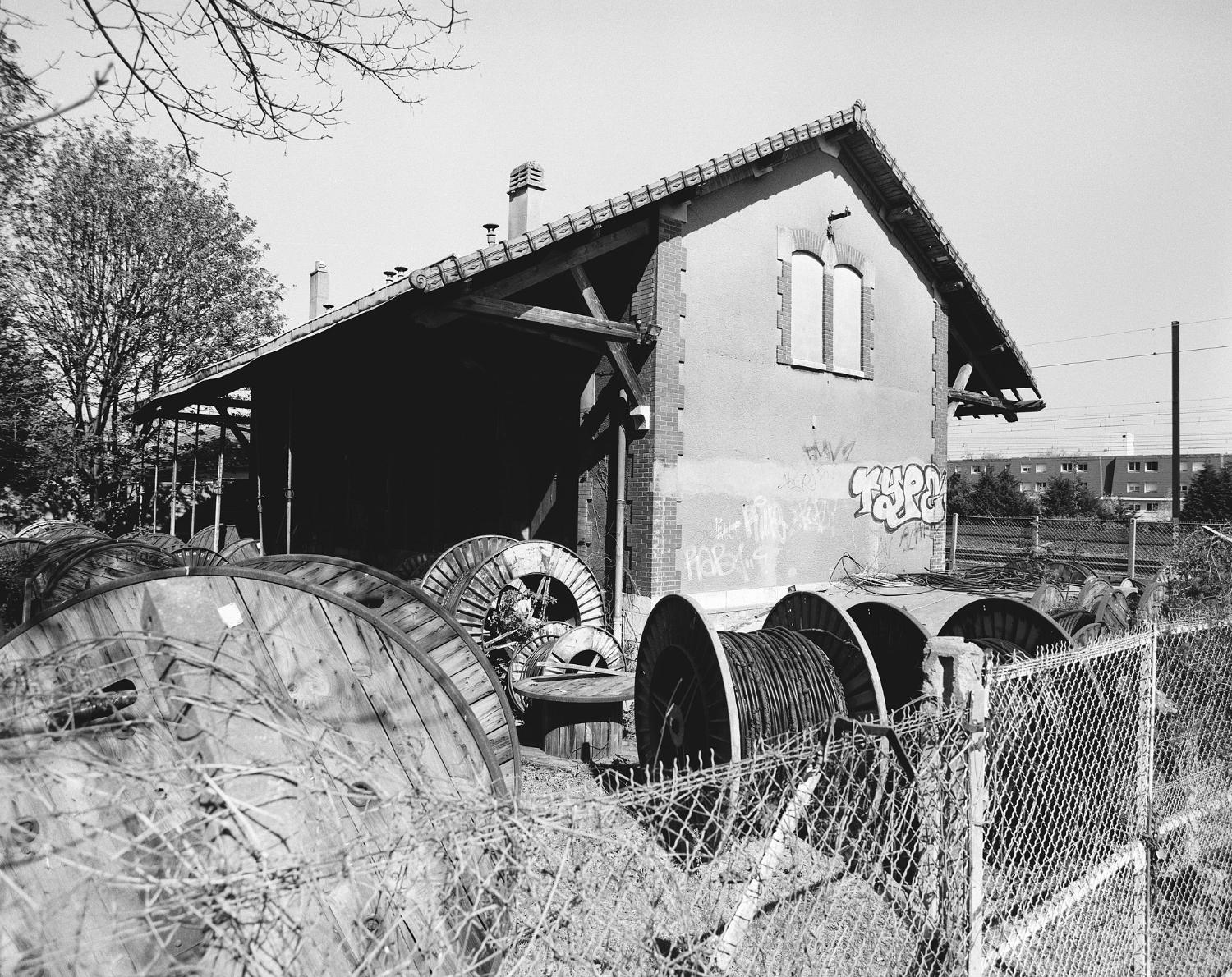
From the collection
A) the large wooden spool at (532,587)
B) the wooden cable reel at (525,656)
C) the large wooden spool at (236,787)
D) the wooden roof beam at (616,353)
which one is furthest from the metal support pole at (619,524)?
the large wooden spool at (236,787)

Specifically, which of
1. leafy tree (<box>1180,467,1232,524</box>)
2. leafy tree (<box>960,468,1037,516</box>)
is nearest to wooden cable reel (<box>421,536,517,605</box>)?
leafy tree (<box>1180,467,1232,524</box>)

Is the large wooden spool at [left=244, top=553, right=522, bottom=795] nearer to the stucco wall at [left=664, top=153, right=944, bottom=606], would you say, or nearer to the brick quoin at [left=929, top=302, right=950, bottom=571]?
the stucco wall at [left=664, top=153, right=944, bottom=606]

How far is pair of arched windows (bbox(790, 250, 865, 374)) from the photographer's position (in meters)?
13.5

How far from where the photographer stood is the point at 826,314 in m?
13.9

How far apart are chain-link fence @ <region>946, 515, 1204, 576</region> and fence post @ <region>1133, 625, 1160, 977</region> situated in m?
14.3

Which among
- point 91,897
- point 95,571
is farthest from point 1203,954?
point 95,571

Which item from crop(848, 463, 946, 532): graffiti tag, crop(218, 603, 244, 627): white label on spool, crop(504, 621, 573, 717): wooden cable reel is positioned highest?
crop(848, 463, 946, 532): graffiti tag

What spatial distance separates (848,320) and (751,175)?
335 cm

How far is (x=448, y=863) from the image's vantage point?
2084 millimetres

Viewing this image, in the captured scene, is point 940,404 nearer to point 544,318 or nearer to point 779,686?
point 544,318

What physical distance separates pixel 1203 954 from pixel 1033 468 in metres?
104

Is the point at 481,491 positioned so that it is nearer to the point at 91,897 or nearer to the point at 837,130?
the point at 837,130

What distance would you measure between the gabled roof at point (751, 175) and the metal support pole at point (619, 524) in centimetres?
244

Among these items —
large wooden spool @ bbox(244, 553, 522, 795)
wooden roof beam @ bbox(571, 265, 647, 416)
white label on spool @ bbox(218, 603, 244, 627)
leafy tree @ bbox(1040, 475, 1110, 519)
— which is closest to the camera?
white label on spool @ bbox(218, 603, 244, 627)
